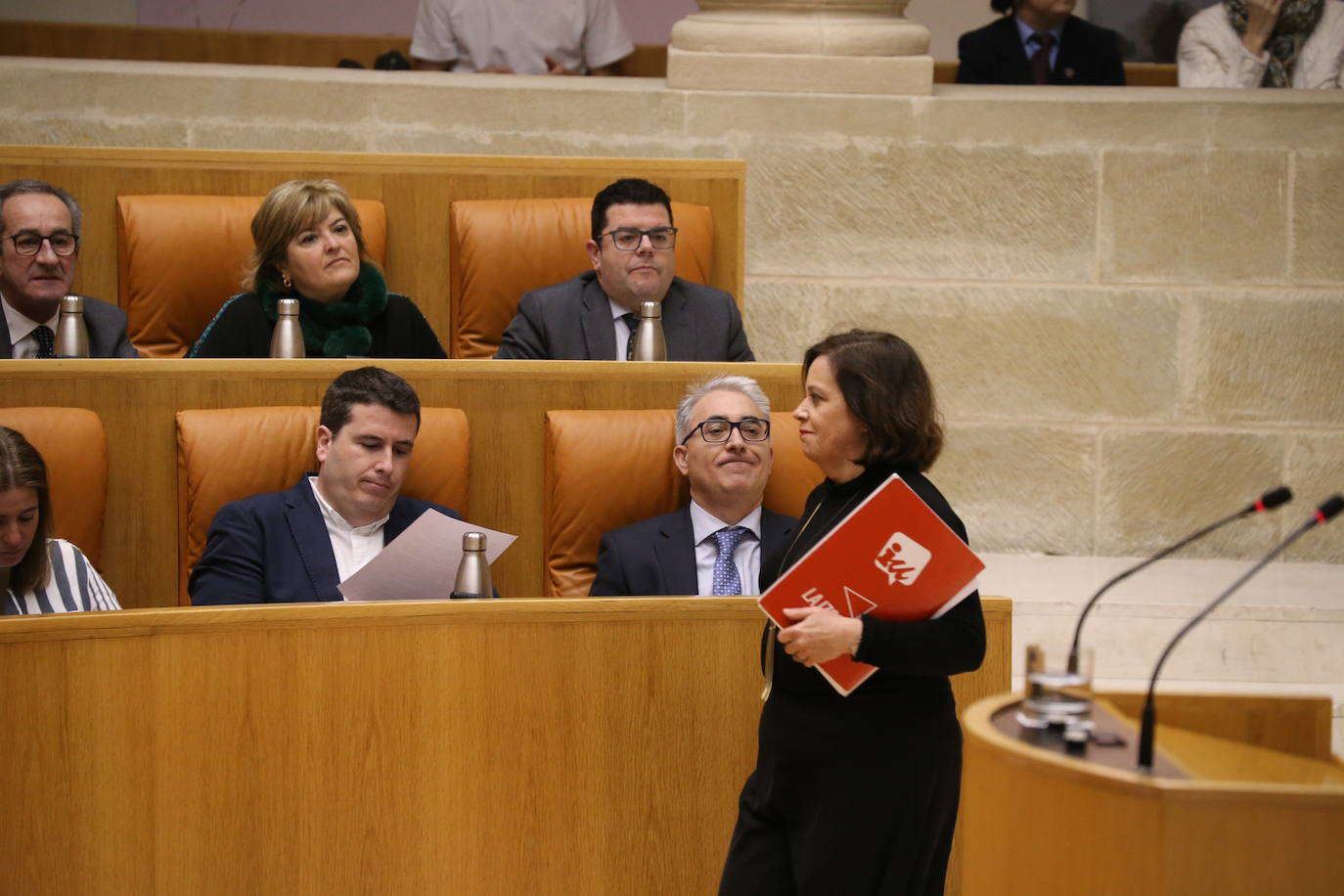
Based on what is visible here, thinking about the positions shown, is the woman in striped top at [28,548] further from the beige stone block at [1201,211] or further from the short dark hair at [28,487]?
the beige stone block at [1201,211]

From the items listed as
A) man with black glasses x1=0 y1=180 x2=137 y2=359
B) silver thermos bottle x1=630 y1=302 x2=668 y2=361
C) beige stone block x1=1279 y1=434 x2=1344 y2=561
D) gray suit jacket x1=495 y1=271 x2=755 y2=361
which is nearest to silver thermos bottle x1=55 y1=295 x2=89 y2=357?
man with black glasses x1=0 y1=180 x2=137 y2=359

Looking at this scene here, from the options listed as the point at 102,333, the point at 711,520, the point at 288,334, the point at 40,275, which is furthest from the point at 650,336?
the point at 40,275

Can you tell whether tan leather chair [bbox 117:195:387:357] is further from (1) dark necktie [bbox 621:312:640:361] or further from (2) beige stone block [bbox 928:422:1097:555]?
(2) beige stone block [bbox 928:422:1097:555]

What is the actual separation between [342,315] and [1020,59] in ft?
7.16

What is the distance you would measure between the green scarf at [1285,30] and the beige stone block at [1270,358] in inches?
36.0

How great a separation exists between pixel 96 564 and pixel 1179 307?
2679 millimetres

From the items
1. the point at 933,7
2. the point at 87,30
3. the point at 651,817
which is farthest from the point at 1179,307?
the point at 87,30

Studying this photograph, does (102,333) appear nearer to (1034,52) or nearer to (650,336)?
(650,336)

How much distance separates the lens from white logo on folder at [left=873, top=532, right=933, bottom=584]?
1.96 metres

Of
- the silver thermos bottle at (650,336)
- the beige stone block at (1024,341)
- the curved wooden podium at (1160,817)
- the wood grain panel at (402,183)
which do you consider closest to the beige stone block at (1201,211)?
the beige stone block at (1024,341)

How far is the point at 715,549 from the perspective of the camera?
280 cm

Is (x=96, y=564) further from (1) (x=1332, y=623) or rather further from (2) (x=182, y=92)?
(1) (x=1332, y=623)

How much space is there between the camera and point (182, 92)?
13.8 feet

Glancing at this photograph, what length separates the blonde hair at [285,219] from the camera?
130 inches
